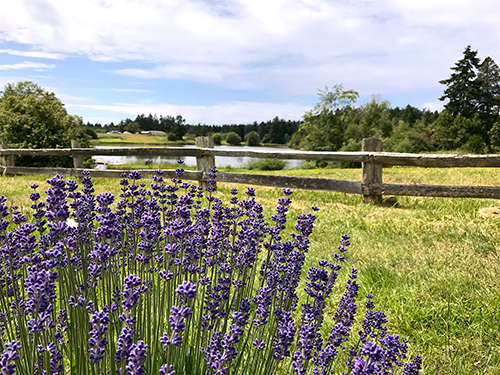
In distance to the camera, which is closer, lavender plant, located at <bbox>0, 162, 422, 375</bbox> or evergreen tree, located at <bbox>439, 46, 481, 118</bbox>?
lavender plant, located at <bbox>0, 162, 422, 375</bbox>

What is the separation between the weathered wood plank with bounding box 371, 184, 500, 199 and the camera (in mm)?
6004

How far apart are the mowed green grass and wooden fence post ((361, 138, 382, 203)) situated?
0.39m

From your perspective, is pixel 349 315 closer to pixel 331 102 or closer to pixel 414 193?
pixel 414 193

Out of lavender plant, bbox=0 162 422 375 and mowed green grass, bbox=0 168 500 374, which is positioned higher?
lavender plant, bbox=0 162 422 375

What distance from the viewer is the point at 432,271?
3641mm

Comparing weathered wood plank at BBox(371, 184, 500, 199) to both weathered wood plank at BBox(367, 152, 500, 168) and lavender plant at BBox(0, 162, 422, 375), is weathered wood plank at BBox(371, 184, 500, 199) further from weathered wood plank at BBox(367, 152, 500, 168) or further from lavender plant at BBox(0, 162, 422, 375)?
lavender plant at BBox(0, 162, 422, 375)

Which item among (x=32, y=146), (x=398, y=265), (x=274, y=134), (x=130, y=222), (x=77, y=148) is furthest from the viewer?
(x=274, y=134)

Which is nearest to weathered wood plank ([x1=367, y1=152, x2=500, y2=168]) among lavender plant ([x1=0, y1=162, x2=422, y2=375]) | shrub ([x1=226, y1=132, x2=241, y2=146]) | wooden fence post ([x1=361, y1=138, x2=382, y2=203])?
wooden fence post ([x1=361, y1=138, x2=382, y2=203])

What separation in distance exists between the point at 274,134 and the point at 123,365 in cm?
10593

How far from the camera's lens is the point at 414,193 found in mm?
6754

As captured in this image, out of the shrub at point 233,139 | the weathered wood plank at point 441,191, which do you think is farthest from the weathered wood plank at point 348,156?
the shrub at point 233,139

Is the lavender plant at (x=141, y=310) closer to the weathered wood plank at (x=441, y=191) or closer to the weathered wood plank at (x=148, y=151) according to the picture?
the weathered wood plank at (x=441, y=191)

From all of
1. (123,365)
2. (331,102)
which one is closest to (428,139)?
(331,102)

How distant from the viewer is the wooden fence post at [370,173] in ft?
23.7
